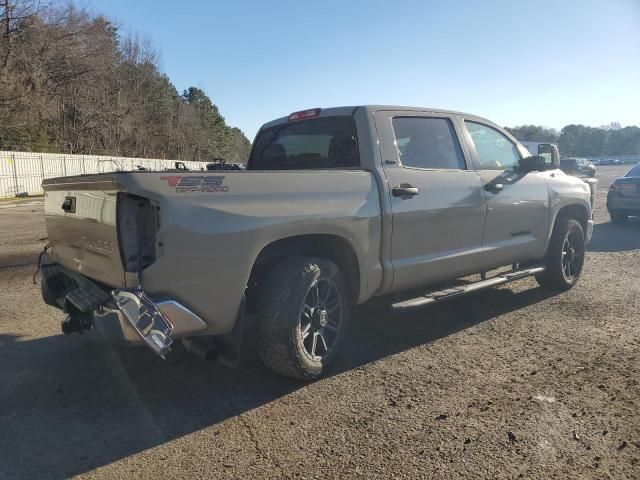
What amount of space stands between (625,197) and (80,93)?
135 feet

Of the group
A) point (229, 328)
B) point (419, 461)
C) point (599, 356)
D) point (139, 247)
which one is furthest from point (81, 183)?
point (599, 356)

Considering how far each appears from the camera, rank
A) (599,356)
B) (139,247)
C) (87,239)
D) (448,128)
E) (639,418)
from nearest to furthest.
A: 1. (139,247)
2. (639,418)
3. (87,239)
4. (599,356)
5. (448,128)

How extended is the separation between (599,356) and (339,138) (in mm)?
2743

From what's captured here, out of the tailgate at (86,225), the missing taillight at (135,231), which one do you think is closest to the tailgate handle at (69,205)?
the tailgate at (86,225)

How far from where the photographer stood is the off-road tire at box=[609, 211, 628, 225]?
40.9ft

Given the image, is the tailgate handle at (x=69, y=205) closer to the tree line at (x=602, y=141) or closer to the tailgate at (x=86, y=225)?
the tailgate at (x=86, y=225)

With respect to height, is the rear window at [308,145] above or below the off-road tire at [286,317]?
above

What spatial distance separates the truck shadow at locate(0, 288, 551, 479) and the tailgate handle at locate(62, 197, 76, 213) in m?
0.91

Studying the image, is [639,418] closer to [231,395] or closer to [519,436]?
[519,436]

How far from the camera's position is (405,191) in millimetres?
4016

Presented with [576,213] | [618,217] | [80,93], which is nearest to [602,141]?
[80,93]

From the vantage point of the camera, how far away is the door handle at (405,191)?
397 cm

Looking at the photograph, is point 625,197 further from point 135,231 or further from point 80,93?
point 80,93

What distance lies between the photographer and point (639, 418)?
3.08 m
